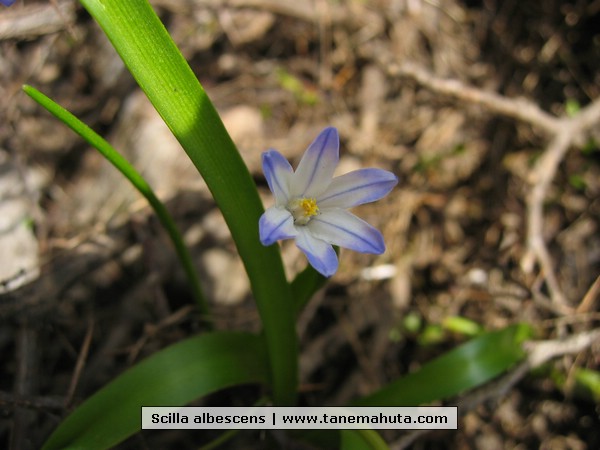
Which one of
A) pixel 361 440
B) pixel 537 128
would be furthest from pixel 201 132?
pixel 537 128

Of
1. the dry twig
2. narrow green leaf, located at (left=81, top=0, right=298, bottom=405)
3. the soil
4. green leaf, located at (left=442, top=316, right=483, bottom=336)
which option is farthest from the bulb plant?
the dry twig

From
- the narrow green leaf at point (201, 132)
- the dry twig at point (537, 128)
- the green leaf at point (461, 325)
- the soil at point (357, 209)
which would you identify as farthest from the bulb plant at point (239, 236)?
the dry twig at point (537, 128)

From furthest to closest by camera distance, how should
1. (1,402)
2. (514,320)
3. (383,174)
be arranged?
(514,320) → (1,402) → (383,174)

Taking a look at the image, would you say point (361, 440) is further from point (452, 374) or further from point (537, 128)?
point (537, 128)

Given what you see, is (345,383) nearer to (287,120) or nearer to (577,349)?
(577,349)

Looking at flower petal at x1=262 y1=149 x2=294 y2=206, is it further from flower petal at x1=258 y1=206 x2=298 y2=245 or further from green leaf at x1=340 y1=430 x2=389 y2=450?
green leaf at x1=340 y1=430 x2=389 y2=450

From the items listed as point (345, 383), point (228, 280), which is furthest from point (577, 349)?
point (228, 280)

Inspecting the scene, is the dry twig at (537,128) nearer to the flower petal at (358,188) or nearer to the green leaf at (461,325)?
the green leaf at (461,325)
